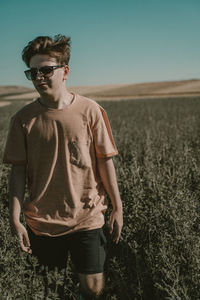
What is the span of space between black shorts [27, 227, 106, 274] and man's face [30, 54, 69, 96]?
968 millimetres

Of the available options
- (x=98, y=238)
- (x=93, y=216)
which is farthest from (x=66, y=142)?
(x=98, y=238)

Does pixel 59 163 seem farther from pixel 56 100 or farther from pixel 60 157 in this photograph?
pixel 56 100

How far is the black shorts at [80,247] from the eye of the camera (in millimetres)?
2078

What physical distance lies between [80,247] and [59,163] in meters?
0.59

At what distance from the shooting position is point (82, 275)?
2105mm

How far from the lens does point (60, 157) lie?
2.06 m

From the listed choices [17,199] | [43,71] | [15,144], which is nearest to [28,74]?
[43,71]

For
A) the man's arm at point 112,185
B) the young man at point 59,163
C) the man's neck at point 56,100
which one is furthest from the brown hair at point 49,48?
the man's arm at point 112,185

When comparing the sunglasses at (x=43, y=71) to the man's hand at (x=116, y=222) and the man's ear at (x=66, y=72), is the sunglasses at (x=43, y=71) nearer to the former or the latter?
the man's ear at (x=66, y=72)

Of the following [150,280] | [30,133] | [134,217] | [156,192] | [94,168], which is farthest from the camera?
[156,192]

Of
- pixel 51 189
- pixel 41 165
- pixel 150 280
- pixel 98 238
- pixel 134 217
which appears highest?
pixel 41 165

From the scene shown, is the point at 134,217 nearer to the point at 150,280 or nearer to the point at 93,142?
the point at 150,280

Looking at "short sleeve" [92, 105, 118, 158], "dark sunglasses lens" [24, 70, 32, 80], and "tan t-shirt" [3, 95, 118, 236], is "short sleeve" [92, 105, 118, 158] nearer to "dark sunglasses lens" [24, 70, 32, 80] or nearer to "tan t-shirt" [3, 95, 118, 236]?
"tan t-shirt" [3, 95, 118, 236]

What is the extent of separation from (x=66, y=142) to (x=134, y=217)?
58.2 inches
